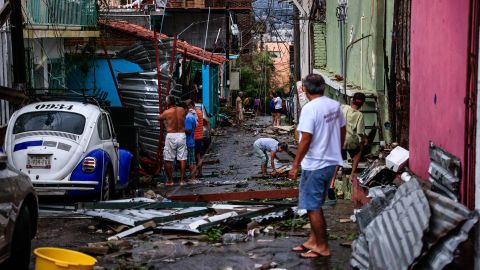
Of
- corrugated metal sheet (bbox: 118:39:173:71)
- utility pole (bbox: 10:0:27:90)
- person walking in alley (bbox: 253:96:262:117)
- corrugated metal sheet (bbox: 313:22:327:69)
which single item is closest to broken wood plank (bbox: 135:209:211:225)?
utility pole (bbox: 10:0:27:90)

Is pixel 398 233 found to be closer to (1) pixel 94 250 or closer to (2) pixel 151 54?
(1) pixel 94 250

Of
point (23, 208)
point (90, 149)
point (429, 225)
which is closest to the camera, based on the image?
point (429, 225)

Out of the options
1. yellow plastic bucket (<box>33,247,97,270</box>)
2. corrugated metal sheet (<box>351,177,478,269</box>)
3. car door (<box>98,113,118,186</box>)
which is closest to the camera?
corrugated metal sheet (<box>351,177,478,269</box>)

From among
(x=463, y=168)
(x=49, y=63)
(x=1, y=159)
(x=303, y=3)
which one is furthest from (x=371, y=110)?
(x=303, y=3)

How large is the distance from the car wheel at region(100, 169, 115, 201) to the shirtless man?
3.20m

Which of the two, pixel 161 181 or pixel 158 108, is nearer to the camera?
pixel 161 181

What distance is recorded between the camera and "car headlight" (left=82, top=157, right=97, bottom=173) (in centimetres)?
1323

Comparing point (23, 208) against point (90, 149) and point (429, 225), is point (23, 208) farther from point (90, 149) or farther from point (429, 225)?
point (90, 149)

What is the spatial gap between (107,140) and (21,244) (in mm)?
7251

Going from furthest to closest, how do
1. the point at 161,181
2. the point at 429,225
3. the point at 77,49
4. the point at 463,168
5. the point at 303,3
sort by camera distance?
1. the point at 303,3
2. the point at 77,49
3. the point at 161,181
4. the point at 463,168
5. the point at 429,225

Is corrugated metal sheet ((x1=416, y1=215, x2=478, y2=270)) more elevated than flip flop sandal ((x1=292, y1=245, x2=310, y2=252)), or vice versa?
corrugated metal sheet ((x1=416, y1=215, x2=478, y2=270))

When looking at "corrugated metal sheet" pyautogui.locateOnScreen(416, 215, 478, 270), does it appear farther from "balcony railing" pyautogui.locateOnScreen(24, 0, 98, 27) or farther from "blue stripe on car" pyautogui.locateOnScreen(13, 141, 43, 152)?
"balcony railing" pyautogui.locateOnScreen(24, 0, 98, 27)

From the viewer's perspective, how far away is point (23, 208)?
7754 mm

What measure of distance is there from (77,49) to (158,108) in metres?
4.94
